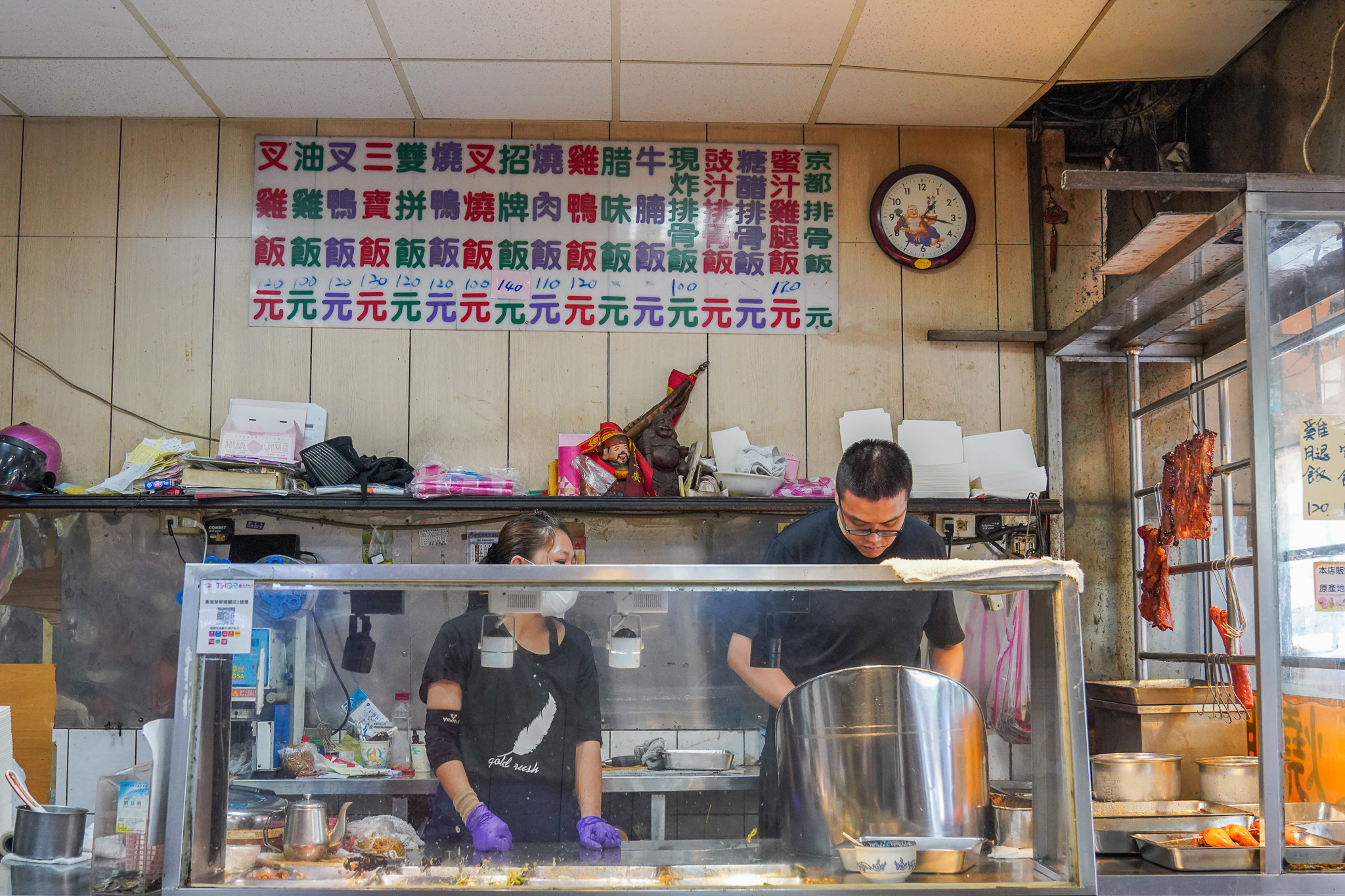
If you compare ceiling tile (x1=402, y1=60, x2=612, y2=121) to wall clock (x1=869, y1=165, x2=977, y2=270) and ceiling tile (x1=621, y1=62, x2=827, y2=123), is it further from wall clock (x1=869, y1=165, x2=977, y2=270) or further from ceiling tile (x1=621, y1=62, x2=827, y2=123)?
wall clock (x1=869, y1=165, x2=977, y2=270)

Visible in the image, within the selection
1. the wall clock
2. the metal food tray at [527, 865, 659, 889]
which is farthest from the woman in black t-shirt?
the wall clock

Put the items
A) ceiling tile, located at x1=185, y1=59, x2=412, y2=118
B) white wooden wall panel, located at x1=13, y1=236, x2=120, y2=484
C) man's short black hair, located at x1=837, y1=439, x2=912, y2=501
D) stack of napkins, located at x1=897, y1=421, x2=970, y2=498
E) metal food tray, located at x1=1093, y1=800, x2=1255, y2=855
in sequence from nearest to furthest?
metal food tray, located at x1=1093, y1=800, x2=1255, y2=855 → man's short black hair, located at x1=837, y1=439, x2=912, y2=501 → ceiling tile, located at x1=185, y1=59, x2=412, y2=118 → stack of napkins, located at x1=897, y1=421, x2=970, y2=498 → white wooden wall panel, located at x1=13, y1=236, x2=120, y2=484

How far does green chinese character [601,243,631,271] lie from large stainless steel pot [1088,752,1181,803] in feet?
8.97

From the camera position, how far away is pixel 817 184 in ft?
15.5

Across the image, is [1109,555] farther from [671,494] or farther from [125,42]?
[125,42]

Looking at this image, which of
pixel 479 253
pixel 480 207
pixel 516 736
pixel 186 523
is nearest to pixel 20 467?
pixel 186 523

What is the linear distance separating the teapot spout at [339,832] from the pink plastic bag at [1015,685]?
1.28m

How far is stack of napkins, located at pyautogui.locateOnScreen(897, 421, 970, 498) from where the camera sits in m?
4.41

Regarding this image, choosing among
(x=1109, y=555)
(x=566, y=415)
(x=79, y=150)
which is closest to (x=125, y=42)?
(x=79, y=150)

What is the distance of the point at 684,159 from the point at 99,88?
2353 mm

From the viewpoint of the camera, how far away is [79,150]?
4.65 m

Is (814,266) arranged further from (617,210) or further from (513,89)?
(513,89)

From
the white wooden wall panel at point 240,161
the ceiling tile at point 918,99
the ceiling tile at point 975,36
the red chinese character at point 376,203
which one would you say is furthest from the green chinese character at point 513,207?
the ceiling tile at point 975,36

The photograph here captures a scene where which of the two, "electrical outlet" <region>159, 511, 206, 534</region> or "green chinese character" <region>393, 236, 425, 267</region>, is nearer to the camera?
"electrical outlet" <region>159, 511, 206, 534</region>
